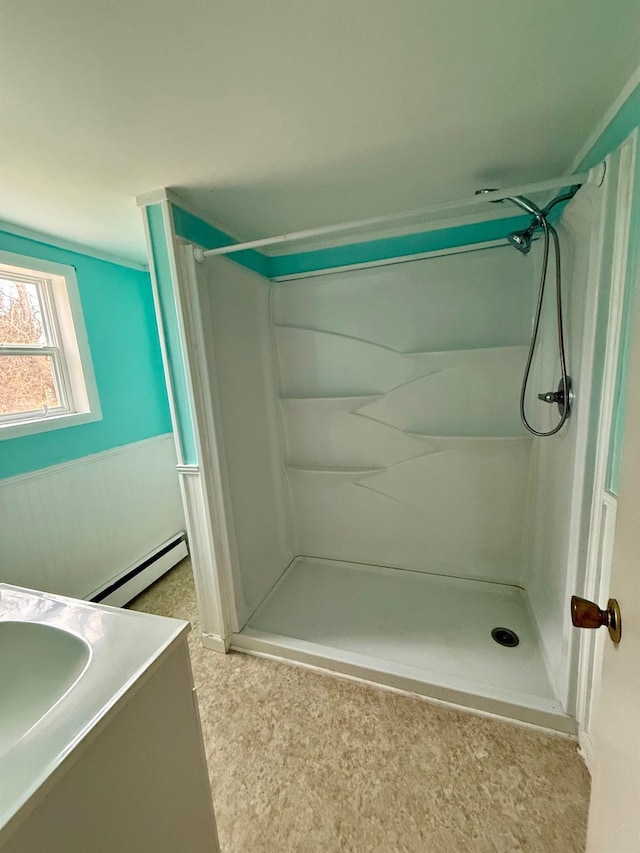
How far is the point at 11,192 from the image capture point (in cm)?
140

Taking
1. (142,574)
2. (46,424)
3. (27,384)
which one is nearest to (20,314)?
(27,384)

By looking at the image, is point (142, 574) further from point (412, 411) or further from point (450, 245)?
point (450, 245)

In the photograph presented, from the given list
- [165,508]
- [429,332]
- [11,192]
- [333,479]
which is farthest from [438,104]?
→ [165,508]

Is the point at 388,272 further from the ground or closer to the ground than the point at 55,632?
further from the ground

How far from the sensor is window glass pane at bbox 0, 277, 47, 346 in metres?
1.83

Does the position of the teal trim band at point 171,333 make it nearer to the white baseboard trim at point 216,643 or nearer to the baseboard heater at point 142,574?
the white baseboard trim at point 216,643

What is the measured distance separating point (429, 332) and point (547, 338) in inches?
23.6

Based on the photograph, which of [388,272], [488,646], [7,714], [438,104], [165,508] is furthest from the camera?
[165,508]

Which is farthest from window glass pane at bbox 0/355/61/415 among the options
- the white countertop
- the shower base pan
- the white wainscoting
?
the shower base pan

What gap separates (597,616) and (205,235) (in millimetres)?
1987

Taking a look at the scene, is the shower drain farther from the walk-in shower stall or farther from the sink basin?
the sink basin

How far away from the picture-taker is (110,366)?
2246mm

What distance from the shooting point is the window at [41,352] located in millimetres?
1812

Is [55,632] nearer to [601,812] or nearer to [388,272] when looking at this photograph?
[601,812]
